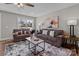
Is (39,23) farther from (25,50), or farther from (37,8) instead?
(25,50)

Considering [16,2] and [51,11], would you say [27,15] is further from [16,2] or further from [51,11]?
[51,11]

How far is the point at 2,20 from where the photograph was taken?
2061 mm

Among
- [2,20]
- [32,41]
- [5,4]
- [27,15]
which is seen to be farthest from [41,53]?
[5,4]

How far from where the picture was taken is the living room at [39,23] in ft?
6.71

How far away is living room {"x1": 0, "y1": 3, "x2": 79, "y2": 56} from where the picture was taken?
2045 millimetres

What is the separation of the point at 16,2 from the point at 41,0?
507 millimetres

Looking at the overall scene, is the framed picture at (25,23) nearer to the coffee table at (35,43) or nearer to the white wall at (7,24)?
the white wall at (7,24)

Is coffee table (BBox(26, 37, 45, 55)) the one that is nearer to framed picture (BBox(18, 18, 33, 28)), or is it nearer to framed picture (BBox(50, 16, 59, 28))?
framed picture (BBox(18, 18, 33, 28))

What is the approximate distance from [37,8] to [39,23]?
1.05ft

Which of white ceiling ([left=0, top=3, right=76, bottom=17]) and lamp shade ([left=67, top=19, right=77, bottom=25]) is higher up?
white ceiling ([left=0, top=3, right=76, bottom=17])

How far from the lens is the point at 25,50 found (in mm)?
2098

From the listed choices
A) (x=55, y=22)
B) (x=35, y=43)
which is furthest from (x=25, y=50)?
(x=55, y=22)

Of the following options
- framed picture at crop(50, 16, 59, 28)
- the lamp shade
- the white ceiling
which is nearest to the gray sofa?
framed picture at crop(50, 16, 59, 28)

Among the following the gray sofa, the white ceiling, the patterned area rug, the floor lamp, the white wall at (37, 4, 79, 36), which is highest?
the white ceiling
